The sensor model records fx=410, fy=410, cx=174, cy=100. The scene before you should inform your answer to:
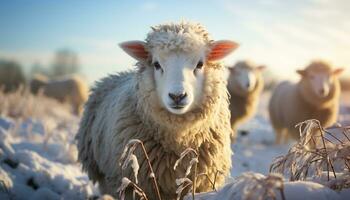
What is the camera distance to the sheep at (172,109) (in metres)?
3.65

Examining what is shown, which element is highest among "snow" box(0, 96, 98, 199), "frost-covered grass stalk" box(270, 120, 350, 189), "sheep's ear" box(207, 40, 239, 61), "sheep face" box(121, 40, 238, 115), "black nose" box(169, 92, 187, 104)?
"sheep's ear" box(207, 40, 239, 61)

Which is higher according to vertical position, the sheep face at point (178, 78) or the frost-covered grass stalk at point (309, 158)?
the sheep face at point (178, 78)

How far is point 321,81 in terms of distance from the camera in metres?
8.16

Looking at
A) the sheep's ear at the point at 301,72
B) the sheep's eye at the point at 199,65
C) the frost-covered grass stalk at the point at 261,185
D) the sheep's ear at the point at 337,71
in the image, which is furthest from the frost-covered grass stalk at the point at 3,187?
the sheep's ear at the point at 337,71

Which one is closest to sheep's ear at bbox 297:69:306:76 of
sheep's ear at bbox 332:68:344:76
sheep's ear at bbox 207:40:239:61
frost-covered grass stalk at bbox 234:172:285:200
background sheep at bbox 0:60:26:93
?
sheep's ear at bbox 332:68:344:76

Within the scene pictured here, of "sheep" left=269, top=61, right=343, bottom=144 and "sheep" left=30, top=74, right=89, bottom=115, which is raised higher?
"sheep" left=269, top=61, right=343, bottom=144

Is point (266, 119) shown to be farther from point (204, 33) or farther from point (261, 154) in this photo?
point (204, 33)

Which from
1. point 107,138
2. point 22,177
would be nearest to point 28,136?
point 22,177

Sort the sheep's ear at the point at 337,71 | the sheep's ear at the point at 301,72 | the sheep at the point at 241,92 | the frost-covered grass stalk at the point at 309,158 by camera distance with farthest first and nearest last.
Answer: the sheep at the point at 241,92, the sheep's ear at the point at 301,72, the sheep's ear at the point at 337,71, the frost-covered grass stalk at the point at 309,158

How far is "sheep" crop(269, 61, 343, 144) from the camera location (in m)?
8.25

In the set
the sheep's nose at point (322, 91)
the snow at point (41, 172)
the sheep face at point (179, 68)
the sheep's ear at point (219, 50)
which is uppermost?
the sheep's ear at point (219, 50)

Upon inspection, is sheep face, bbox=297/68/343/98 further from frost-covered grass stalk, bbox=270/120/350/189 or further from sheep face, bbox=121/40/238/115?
frost-covered grass stalk, bbox=270/120/350/189

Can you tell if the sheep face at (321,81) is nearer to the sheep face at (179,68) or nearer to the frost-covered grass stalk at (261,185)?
the sheep face at (179,68)

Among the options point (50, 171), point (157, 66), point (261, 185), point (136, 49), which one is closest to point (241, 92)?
point (50, 171)
